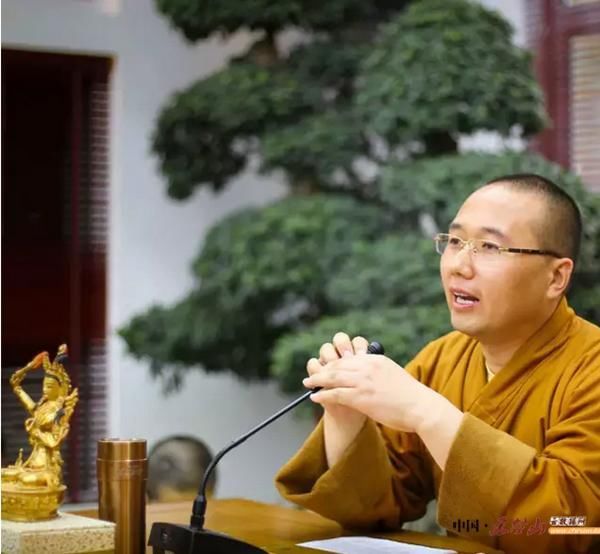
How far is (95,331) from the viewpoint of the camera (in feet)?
13.6

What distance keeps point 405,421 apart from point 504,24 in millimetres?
2142

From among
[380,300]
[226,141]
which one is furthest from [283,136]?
[380,300]

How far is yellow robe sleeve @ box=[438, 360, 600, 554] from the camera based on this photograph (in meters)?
1.60

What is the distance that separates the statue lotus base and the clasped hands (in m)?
0.37

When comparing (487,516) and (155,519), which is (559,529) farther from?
(155,519)

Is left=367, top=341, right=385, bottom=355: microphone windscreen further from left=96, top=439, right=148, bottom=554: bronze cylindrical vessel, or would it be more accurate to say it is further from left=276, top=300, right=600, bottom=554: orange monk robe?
left=96, top=439, right=148, bottom=554: bronze cylindrical vessel

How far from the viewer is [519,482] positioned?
160 centimetres

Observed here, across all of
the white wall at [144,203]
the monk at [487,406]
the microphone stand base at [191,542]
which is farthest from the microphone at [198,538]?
the white wall at [144,203]

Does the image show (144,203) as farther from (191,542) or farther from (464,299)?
(191,542)

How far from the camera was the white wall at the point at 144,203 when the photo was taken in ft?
13.4

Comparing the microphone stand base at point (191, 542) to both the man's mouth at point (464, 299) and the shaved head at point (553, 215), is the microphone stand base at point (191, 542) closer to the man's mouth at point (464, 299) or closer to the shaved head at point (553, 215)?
the man's mouth at point (464, 299)

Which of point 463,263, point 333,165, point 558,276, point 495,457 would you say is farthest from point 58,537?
point 333,165

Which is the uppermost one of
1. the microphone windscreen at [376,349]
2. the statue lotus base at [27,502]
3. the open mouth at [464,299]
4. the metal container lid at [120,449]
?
the open mouth at [464,299]

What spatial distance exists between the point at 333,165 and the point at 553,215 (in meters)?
1.90
